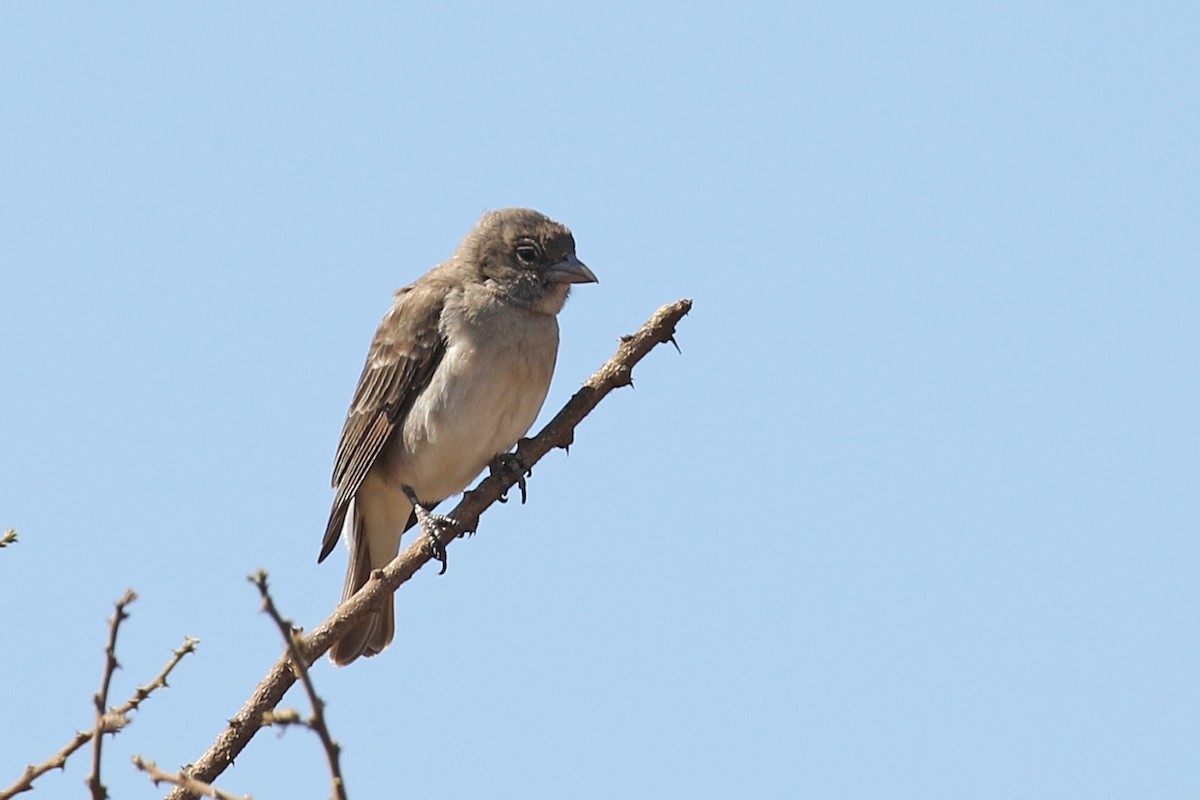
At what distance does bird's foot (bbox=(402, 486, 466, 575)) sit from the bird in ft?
0.35

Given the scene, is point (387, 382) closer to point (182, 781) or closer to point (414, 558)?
point (414, 558)

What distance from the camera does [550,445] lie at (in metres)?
6.15

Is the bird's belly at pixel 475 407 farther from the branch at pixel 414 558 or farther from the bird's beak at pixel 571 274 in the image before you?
the branch at pixel 414 558

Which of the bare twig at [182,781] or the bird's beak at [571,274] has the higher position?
the bird's beak at [571,274]

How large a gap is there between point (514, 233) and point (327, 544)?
2.01m

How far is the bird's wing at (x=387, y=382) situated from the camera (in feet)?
27.3

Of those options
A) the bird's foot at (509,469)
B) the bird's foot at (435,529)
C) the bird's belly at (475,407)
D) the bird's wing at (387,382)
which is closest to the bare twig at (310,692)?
the bird's foot at (435,529)

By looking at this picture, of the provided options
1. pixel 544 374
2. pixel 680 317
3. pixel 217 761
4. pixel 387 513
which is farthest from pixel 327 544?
pixel 217 761

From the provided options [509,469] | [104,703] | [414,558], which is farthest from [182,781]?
[509,469]

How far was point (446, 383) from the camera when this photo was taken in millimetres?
8102

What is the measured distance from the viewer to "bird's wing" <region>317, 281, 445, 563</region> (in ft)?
27.3

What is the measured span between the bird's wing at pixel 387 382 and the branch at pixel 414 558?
5.14 feet

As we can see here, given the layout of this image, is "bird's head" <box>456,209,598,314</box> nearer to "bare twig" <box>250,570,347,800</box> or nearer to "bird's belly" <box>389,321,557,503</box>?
"bird's belly" <box>389,321,557,503</box>

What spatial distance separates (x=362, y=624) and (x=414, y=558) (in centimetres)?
295
